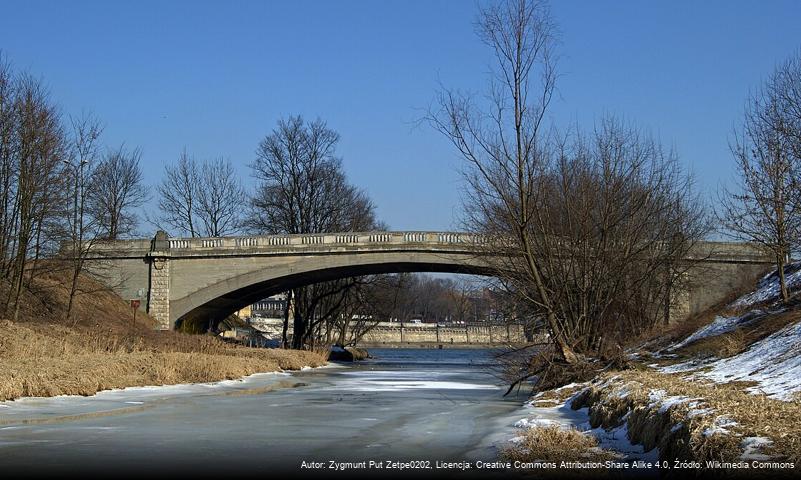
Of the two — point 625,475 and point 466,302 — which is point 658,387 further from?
point 466,302

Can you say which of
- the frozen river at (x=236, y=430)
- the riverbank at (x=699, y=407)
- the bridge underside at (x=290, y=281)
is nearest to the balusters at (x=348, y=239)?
the bridge underside at (x=290, y=281)

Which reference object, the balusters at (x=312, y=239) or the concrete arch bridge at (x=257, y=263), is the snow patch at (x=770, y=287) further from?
the balusters at (x=312, y=239)

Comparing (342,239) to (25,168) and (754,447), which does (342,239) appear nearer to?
(25,168)

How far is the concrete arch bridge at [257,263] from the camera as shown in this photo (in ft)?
153

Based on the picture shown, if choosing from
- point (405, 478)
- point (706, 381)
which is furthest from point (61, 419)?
point (706, 381)

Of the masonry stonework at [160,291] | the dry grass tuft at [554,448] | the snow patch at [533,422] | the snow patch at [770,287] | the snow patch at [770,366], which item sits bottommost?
the dry grass tuft at [554,448]

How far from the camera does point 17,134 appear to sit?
32.6m

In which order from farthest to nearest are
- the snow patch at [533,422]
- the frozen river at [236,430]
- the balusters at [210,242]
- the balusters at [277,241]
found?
the balusters at [210,242] < the balusters at [277,241] < the snow patch at [533,422] < the frozen river at [236,430]

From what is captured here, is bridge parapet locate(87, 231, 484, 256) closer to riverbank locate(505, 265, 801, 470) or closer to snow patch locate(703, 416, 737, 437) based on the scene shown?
riverbank locate(505, 265, 801, 470)

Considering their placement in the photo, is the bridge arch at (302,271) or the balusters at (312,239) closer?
the bridge arch at (302,271)

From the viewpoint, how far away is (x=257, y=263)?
159 ft

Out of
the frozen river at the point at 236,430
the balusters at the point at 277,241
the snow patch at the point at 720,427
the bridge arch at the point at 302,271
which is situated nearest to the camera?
the snow patch at the point at 720,427

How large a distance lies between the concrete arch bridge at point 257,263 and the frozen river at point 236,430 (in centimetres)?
2594

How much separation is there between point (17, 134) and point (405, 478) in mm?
28180
